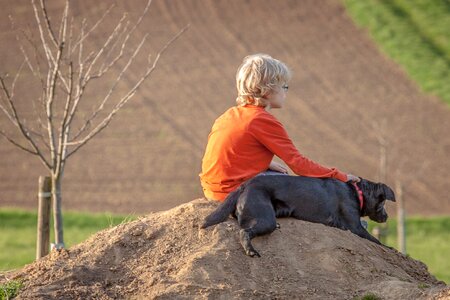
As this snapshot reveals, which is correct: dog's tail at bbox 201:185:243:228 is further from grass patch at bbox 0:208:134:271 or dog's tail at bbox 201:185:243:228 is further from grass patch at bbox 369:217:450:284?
grass patch at bbox 0:208:134:271

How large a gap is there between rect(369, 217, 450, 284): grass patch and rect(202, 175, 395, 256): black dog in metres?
9.60

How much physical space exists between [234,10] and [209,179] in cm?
2331

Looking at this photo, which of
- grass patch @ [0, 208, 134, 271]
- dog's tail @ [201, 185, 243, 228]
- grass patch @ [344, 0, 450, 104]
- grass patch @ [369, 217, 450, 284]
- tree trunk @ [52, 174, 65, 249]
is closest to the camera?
dog's tail @ [201, 185, 243, 228]

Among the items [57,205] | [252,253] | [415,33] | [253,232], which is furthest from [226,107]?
[252,253]

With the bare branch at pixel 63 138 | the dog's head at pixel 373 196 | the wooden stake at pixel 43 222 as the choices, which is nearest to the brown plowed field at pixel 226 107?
the wooden stake at pixel 43 222

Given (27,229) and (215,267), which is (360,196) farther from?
(27,229)

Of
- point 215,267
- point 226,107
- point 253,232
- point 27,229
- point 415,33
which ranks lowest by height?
point 27,229

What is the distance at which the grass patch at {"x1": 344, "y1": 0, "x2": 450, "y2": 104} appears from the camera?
27.0 meters

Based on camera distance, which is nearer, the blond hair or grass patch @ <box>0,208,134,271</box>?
the blond hair

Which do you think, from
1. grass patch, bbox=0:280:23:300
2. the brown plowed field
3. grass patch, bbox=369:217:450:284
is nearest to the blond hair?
grass patch, bbox=0:280:23:300

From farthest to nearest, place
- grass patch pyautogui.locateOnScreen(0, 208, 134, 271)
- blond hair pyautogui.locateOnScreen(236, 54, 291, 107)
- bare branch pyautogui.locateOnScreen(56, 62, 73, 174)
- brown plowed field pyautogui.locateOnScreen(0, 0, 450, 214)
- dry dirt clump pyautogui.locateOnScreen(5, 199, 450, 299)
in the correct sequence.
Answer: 1. brown plowed field pyautogui.locateOnScreen(0, 0, 450, 214)
2. grass patch pyautogui.locateOnScreen(0, 208, 134, 271)
3. bare branch pyautogui.locateOnScreen(56, 62, 73, 174)
4. blond hair pyautogui.locateOnScreen(236, 54, 291, 107)
5. dry dirt clump pyautogui.locateOnScreen(5, 199, 450, 299)

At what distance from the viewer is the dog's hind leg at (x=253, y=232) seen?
288 inches

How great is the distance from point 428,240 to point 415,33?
33.6 feet

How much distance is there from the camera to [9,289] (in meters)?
7.39
